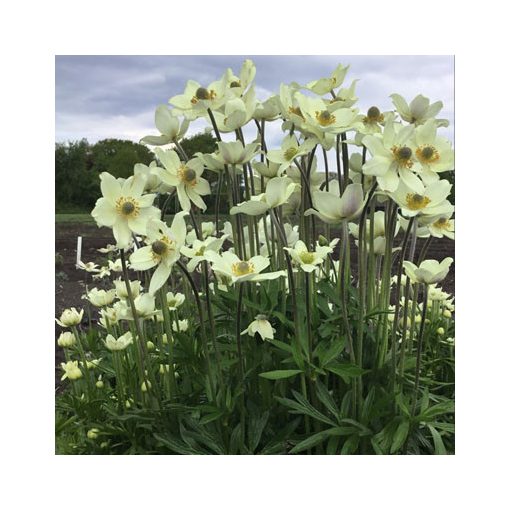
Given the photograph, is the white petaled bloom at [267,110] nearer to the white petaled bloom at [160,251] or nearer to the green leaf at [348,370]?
the white petaled bloom at [160,251]

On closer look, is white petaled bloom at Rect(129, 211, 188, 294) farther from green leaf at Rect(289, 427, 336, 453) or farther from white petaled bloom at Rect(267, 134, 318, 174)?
green leaf at Rect(289, 427, 336, 453)

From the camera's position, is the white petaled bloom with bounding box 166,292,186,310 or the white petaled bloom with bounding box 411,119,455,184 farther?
the white petaled bloom with bounding box 166,292,186,310

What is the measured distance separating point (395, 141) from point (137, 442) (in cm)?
97

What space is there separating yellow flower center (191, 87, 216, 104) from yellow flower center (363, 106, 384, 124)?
381 mm

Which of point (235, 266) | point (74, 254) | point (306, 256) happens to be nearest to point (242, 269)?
point (235, 266)

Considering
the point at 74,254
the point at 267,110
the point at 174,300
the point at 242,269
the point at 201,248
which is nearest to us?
the point at 242,269

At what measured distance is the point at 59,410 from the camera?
69.3 inches

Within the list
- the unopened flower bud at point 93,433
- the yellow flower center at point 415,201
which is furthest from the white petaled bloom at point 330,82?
the unopened flower bud at point 93,433

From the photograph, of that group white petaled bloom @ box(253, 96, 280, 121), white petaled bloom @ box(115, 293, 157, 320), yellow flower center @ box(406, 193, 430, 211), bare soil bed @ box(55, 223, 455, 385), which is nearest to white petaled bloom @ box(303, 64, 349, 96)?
white petaled bloom @ box(253, 96, 280, 121)

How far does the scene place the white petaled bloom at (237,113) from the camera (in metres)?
1.37

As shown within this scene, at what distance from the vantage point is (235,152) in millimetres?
1354

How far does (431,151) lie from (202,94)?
0.55 m

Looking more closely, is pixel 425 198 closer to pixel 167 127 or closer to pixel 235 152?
pixel 235 152

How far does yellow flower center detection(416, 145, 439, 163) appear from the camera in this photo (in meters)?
1.25
